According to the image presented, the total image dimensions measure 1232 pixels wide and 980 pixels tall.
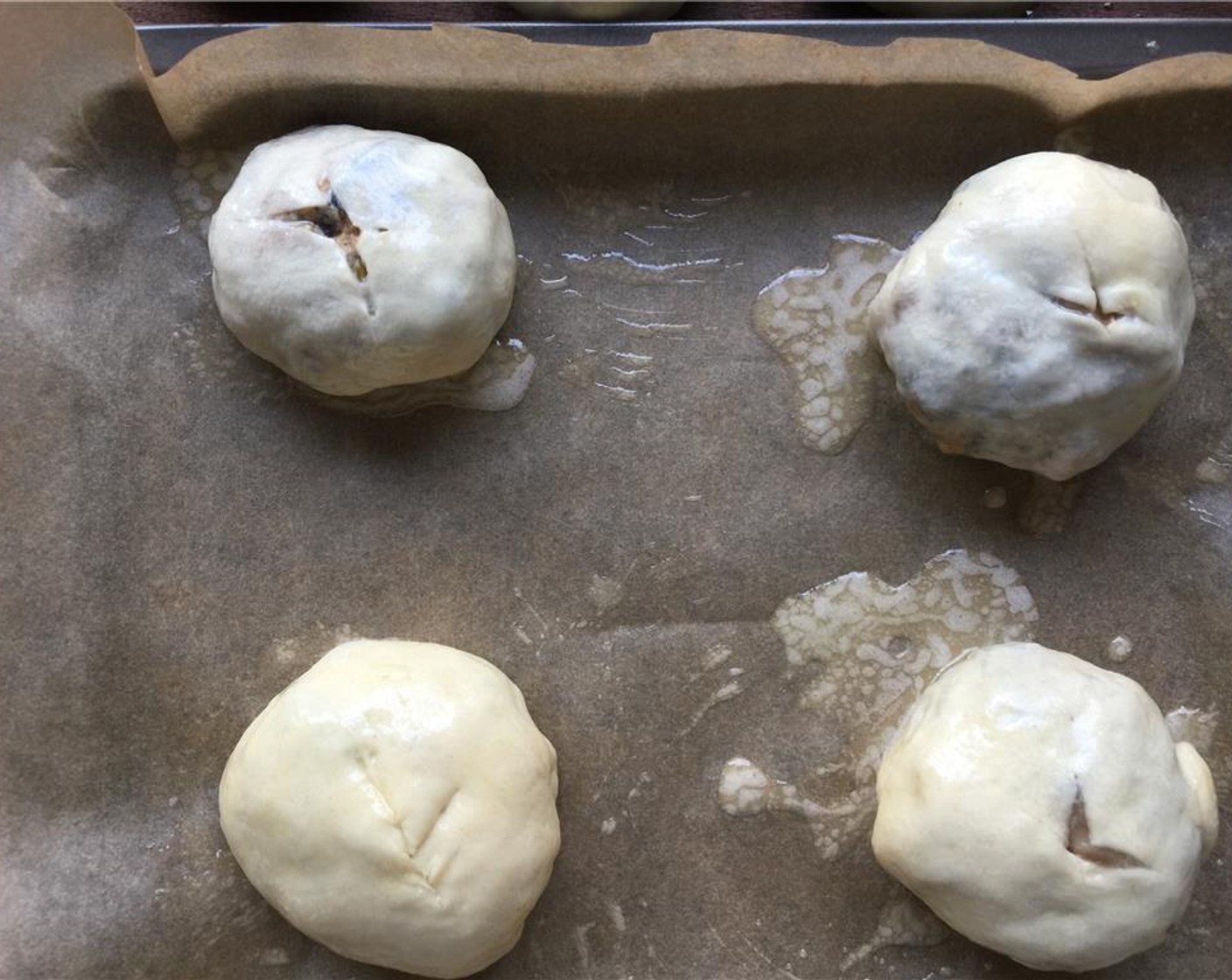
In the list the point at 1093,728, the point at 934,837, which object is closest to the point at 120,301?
the point at 934,837

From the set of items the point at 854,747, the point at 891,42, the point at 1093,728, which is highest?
the point at 891,42

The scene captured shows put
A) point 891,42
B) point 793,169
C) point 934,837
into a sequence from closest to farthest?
point 934,837 < point 891,42 < point 793,169

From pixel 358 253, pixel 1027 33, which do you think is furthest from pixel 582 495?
pixel 1027 33

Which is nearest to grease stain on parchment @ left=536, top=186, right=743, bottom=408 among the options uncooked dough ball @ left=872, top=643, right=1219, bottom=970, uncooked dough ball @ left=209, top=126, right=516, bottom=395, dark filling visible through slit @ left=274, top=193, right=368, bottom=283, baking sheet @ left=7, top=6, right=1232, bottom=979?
baking sheet @ left=7, top=6, right=1232, bottom=979

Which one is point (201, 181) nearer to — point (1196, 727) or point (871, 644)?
point (871, 644)

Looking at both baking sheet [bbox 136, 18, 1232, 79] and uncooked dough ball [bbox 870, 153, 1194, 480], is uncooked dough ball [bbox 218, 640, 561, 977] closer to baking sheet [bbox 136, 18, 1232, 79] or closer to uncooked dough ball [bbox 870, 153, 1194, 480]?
uncooked dough ball [bbox 870, 153, 1194, 480]

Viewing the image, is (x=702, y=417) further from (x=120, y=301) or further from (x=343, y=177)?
(x=120, y=301)

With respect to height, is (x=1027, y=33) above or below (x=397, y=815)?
above
